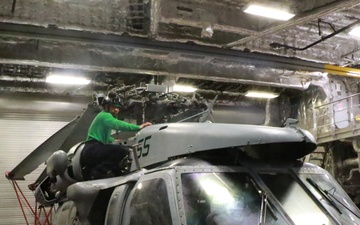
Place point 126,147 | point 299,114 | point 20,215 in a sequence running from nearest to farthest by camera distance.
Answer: point 126,147 < point 20,215 < point 299,114

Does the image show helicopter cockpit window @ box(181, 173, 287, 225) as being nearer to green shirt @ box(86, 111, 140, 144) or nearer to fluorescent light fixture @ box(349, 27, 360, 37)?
green shirt @ box(86, 111, 140, 144)

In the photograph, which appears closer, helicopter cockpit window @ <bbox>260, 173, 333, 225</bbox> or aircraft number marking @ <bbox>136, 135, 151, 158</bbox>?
helicopter cockpit window @ <bbox>260, 173, 333, 225</bbox>

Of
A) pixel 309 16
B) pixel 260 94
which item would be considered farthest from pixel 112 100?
pixel 260 94

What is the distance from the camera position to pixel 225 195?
3.35 m

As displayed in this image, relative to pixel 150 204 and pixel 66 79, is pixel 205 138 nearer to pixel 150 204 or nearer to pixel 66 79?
pixel 150 204

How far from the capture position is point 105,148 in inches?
194

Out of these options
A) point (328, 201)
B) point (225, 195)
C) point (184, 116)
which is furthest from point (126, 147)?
point (328, 201)

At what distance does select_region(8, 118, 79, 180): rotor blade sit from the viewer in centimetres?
678

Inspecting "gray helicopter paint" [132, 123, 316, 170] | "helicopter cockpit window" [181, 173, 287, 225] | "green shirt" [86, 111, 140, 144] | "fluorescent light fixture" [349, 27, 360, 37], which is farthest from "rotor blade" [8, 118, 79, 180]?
"fluorescent light fixture" [349, 27, 360, 37]

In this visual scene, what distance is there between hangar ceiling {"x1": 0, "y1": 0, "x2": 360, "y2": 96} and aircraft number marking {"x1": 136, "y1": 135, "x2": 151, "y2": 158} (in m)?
3.00

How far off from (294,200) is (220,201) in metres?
0.72

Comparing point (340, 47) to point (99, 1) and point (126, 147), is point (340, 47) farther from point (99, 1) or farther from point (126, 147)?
point (126, 147)

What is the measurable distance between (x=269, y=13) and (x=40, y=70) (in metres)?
5.05

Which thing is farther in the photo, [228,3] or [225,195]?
[228,3]
